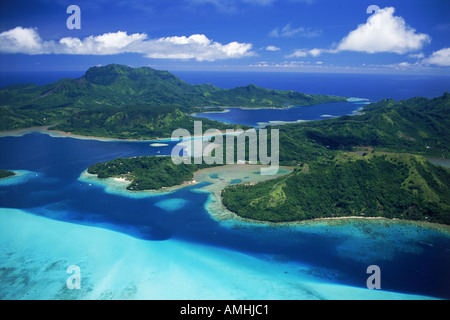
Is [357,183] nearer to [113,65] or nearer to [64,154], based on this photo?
[64,154]

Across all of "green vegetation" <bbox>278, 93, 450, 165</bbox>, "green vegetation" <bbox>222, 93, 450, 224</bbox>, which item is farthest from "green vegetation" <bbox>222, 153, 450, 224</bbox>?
"green vegetation" <bbox>278, 93, 450, 165</bbox>

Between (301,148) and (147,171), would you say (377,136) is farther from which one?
(147,171)

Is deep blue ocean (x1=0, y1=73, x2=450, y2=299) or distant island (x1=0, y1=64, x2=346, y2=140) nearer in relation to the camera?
deep blue ocean (x1=0, y1=73, x2=450, y2=299)

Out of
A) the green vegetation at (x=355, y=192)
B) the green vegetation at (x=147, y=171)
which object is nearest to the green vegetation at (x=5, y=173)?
the green vegetation at (x=147, y=171)

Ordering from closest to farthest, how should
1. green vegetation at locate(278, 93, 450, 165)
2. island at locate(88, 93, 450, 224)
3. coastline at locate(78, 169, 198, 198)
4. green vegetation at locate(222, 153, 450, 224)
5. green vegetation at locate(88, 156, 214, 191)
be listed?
green vegetation at locate(222, 153, 450, 224) < island at locate(88, 93, 450, 224) < coastline at locate(78, 169, 198, 198) < green vegetation at locate(88, 156, 214, 191) < green vegetation at locate(278, 93, 450, 165)

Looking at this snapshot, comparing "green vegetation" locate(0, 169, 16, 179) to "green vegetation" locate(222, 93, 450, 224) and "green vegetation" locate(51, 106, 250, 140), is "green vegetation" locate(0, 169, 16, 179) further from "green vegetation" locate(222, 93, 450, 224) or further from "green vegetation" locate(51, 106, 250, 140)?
"green vegetation" locate(222, 93, 450, 224)

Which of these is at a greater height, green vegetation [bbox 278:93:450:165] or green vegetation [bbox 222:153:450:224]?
green vegetation [bbox 278:93:450:165]

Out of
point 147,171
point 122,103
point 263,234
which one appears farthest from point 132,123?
point 263,234
